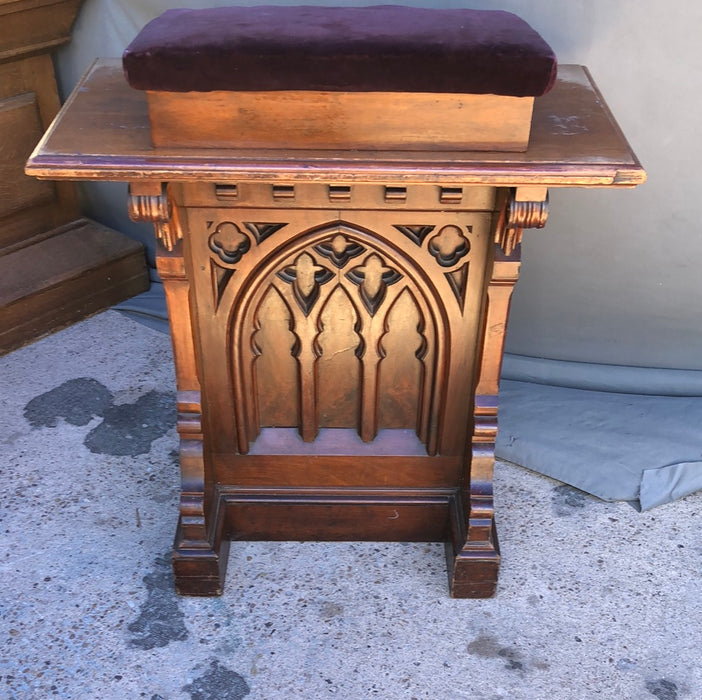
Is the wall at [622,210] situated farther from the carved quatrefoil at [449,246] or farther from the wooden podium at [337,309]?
the carved quatrefoil at [449,246]

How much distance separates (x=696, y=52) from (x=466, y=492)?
4.10ft

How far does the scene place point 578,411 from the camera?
105 inches

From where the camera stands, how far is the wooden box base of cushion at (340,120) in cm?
157

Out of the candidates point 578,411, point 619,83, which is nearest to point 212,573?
point 578,411

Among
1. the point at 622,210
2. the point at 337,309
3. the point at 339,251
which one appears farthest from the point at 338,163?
the point at 622,210

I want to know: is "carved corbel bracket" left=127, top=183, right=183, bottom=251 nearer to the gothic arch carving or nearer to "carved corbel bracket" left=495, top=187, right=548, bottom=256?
the gothic arch carving

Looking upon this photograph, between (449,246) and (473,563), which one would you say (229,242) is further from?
(473,563)

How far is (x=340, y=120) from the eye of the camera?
5.22 ft

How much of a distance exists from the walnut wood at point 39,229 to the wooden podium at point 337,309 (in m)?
1.11

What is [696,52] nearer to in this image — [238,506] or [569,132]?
[569,132]

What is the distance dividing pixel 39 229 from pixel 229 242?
1.62 metres

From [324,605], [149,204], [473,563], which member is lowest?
[324,605]

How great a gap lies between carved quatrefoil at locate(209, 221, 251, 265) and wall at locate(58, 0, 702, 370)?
92 cm

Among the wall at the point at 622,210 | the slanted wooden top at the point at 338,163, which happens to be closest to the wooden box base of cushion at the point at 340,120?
the slanted wooden top at the point at 338,163
